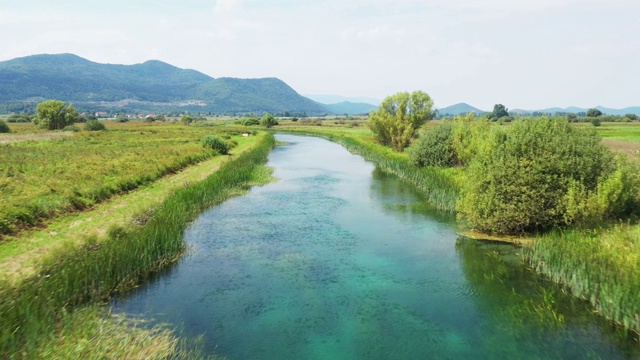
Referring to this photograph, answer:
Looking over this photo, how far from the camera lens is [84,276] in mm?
12648

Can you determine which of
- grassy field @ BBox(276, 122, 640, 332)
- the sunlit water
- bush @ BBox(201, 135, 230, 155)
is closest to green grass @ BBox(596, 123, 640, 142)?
the sunlit water

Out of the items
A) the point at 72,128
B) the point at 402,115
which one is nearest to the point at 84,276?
the point at 402,115

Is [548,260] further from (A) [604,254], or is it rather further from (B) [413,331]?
(B) [413,331]

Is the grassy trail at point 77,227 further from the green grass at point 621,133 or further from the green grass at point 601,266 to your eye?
the green grass at point 621,133

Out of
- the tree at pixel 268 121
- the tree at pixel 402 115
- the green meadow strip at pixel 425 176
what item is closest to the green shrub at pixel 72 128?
the tree at pixel 268 121

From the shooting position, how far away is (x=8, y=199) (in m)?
20.5

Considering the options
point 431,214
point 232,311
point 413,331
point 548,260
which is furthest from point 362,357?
point 431,214

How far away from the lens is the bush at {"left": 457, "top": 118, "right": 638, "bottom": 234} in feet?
58.1

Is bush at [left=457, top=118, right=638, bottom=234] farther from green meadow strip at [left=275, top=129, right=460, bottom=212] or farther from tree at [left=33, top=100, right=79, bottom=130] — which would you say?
tree at [left=33, top=100, right=79, bottom=130]

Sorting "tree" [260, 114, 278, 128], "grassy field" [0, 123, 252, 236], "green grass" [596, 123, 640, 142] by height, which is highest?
"green grass" [596, 123, 640, 142]

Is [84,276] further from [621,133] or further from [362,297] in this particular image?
[621,133]

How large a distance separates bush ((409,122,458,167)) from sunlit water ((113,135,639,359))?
13.9m

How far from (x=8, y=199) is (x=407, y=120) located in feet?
154

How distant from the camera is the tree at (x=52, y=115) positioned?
89.9 metres
